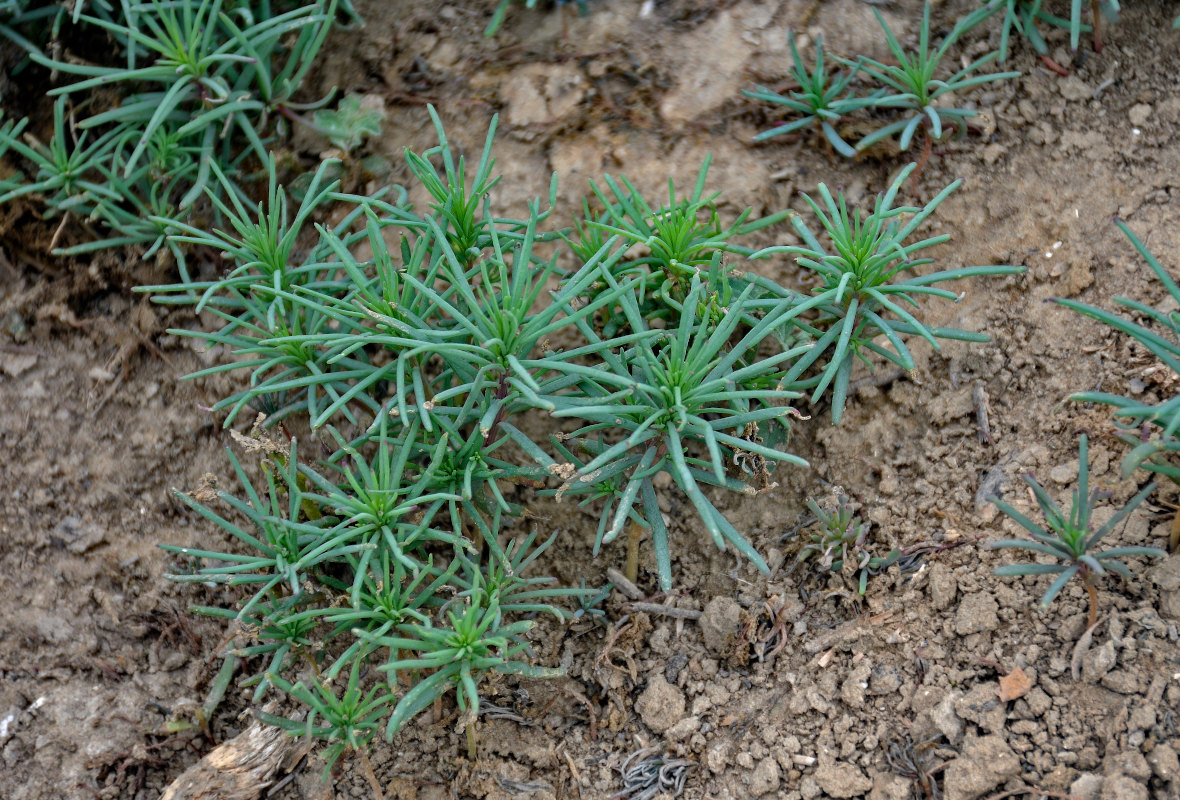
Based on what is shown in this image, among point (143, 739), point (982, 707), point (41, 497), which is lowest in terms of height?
point (143, 739)

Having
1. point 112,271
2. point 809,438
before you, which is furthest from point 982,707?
point 112,271

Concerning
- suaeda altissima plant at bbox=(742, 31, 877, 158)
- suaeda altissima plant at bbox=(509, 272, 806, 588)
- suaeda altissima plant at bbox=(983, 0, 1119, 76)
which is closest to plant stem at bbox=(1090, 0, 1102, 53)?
Result: suaeda altissima plant at bbox=(983, 0, 1119, 76)

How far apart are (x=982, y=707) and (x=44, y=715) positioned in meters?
2.56

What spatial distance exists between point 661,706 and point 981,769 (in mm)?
793

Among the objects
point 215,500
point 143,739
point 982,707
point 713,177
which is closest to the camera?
point 982,707

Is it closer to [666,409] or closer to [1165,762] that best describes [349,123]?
[666,409]

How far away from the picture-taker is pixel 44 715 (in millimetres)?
2629

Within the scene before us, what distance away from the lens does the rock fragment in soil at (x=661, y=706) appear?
241 cm

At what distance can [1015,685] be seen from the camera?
6.91 feet

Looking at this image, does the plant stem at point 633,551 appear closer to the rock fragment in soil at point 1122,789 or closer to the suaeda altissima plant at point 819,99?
the rock fragment in soil at point 1122,789

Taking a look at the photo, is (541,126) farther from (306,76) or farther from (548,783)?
(548,783)

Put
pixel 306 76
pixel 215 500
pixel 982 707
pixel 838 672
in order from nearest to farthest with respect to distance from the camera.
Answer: pixel 982 707 → pixel 838 672 → pixel 215 500 → pixel 306 76

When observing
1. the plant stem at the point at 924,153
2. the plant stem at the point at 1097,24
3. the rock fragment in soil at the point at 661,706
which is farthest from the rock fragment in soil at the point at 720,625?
the plant stem at the point at 1097,24

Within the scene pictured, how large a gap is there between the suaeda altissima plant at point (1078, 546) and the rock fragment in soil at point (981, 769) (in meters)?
0.34
